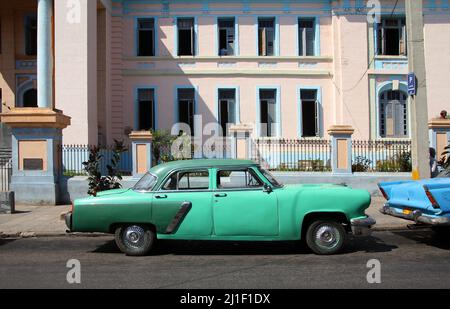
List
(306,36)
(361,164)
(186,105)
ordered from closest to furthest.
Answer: (361,164) < (186,105) < (306,36)

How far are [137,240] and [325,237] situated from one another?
10.2ft

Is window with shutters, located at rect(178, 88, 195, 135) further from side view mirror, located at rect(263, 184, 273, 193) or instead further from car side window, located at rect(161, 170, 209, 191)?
side view mirror, located at rect(263, 184, 273, 193)

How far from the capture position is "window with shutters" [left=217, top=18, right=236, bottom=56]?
23.7m

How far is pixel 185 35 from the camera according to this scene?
23.8 m

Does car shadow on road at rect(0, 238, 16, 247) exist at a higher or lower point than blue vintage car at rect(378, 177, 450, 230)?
lower

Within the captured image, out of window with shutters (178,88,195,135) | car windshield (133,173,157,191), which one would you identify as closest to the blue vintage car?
car windshield (133,173,157,191)

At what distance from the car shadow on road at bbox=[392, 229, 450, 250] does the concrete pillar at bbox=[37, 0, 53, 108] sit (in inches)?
514

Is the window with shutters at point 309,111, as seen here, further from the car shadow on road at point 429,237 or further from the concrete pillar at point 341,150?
the car shadow on road at point 429,237

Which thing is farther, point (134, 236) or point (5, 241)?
point (5, 241)

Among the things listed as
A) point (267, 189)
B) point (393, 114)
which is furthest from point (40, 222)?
point (393, 114)

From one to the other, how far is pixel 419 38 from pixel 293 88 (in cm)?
1155

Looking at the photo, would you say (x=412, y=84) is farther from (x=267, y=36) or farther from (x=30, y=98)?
(x=30, y=98)

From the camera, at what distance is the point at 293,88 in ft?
77.0

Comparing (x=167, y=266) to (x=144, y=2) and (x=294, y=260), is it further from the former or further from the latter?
(x=144, y=2)
